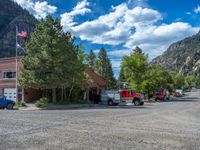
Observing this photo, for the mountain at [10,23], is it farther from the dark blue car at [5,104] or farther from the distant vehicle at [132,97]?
the dark blue car at [5,104]

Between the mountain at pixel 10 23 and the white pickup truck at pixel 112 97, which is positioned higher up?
the mountain at pixel 10 23

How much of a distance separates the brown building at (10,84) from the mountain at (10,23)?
8312 centimetres

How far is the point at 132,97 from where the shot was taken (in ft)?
141

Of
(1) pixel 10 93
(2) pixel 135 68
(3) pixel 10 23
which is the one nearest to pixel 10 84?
(1) pixel 10 93

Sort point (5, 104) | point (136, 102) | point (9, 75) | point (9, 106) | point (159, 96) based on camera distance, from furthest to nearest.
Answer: point (159, 96)
point (9, 75)
point (136, 102)
point (9, 106)
point (5, 104)

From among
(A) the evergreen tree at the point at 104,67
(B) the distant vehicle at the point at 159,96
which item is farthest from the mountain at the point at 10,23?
(B) the distant vehicle at the point at 159,96

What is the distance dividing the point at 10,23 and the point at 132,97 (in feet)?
431

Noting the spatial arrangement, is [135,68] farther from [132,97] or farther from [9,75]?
[9,75]

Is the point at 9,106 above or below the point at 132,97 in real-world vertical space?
below

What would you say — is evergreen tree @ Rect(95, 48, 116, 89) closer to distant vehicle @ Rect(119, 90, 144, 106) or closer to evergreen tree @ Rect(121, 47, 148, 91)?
evergreen tree @ Rect(121, 47, 148, 91)

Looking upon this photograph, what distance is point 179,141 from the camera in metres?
12.0

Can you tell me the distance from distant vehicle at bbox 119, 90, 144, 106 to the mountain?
92518 millimetres

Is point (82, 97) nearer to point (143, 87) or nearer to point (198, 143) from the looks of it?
point (143, 87)

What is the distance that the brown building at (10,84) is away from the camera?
4505cm
